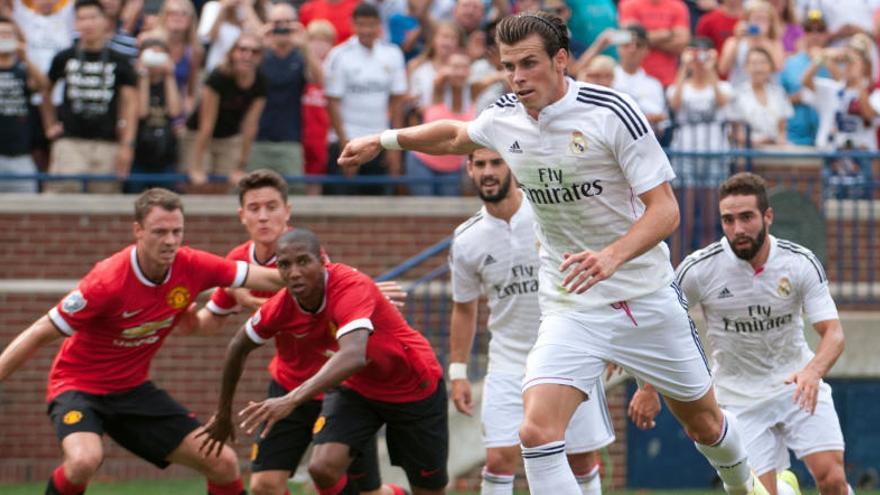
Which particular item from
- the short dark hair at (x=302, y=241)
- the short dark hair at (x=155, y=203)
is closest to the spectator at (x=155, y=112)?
the short dark hair at (x=155, y=203)

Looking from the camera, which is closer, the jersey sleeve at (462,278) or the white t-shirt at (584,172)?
the white t-shirt at (584,172)

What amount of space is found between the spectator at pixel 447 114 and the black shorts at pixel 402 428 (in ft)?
15.7

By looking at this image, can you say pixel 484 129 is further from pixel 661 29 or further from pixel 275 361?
pixel 661 29

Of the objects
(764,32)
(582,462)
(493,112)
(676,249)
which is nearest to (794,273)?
(582,462)

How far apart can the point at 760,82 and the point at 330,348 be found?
280 inches

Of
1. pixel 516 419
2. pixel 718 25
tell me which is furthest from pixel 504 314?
pixel 718 25

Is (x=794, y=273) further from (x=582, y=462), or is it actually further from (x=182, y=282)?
(x=182, y=282)

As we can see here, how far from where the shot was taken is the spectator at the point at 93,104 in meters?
13.7

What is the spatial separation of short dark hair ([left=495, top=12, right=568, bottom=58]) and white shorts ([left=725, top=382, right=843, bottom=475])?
10.5 ft

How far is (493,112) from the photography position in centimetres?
773

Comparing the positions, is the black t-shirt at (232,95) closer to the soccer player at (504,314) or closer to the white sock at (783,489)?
the soccer player at (504,314)

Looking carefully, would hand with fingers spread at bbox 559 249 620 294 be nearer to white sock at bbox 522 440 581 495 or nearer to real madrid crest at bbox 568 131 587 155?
real madrid crest at bbox 568 131 587 155

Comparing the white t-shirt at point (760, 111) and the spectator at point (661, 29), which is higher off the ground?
the spectator at point (661, 29)

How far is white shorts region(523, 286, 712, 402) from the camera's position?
758 cm
